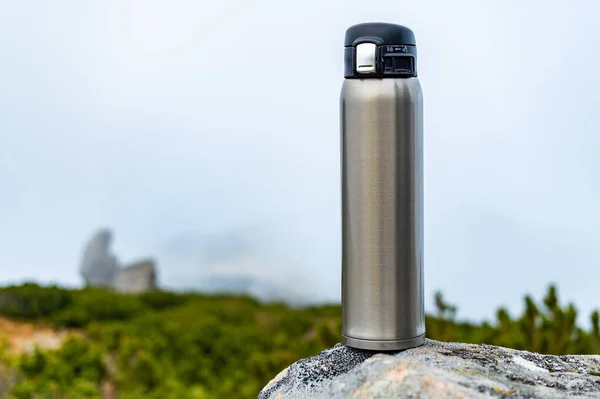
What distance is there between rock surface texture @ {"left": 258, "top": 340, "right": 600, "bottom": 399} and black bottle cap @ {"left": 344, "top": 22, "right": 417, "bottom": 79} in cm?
121

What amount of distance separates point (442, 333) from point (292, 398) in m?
3.20

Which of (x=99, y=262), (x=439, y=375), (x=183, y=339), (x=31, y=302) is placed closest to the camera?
(x=439, y=375)

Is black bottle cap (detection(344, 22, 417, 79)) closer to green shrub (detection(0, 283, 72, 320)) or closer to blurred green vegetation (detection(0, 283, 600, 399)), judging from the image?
blurred green vegetation (detection(0, 283, 600, 399))

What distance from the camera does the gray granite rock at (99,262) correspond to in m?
18.4

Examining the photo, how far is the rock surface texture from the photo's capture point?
2.37 meters

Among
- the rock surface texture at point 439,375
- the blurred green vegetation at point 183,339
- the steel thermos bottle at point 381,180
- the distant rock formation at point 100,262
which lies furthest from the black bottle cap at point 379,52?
the distant rock formation at point 100,262

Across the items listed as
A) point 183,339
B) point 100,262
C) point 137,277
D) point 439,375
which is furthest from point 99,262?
point 439,375

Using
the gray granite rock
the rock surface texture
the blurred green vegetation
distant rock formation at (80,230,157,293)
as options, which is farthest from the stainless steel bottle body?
the gray granite rock

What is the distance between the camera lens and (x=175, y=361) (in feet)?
30.1

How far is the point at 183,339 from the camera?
9.65 meters

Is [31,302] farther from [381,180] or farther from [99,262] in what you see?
[381,180]

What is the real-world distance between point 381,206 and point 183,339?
7351mm

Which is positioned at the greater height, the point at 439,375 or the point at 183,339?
the point at 439,375

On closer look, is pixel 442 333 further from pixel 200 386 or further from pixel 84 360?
pixel 84 360
